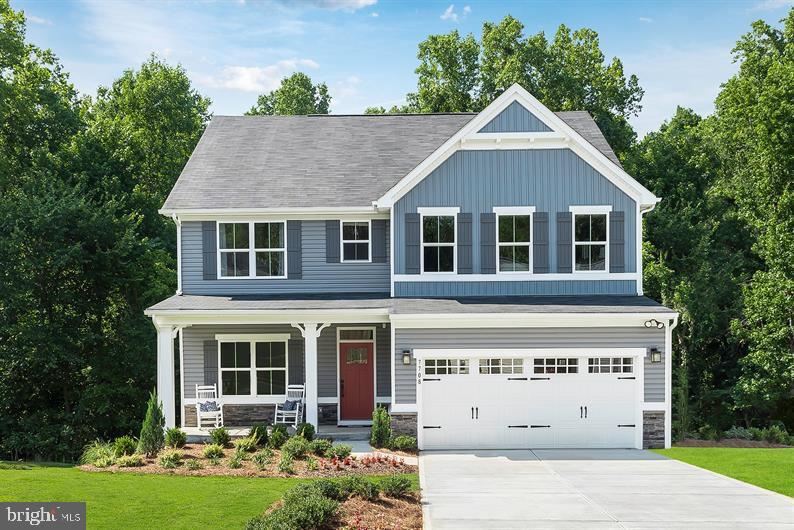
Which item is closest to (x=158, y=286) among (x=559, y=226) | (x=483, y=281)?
(x=483, y=281)

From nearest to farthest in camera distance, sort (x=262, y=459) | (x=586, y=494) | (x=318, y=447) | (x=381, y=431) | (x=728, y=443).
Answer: (x=586, y=494) < (x=262, y=459) < (x=318, y=447) < (x=381, y=431) < (x=728, y=443)

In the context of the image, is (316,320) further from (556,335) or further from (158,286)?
(158,286)

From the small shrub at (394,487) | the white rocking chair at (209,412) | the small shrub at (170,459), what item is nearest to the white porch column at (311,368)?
the white rocking chair at (209,412)

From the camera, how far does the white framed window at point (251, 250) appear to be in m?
21.4

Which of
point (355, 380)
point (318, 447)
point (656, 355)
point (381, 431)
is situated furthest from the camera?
point (355, 380)

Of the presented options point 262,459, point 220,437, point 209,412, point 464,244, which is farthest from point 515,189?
point 209,412

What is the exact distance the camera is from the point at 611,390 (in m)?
18.7

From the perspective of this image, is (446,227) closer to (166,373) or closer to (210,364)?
(210,364)

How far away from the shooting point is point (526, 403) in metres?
18.7

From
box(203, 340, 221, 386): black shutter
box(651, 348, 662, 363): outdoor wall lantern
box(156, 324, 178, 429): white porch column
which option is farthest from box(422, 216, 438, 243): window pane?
box(156, 324, 178, 429): white porch column

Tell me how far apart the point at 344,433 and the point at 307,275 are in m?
4.50

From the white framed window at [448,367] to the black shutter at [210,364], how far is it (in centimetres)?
632

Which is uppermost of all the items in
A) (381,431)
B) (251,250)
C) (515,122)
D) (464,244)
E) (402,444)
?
(515,122)

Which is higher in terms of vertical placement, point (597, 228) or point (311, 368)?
point (597, 228)
